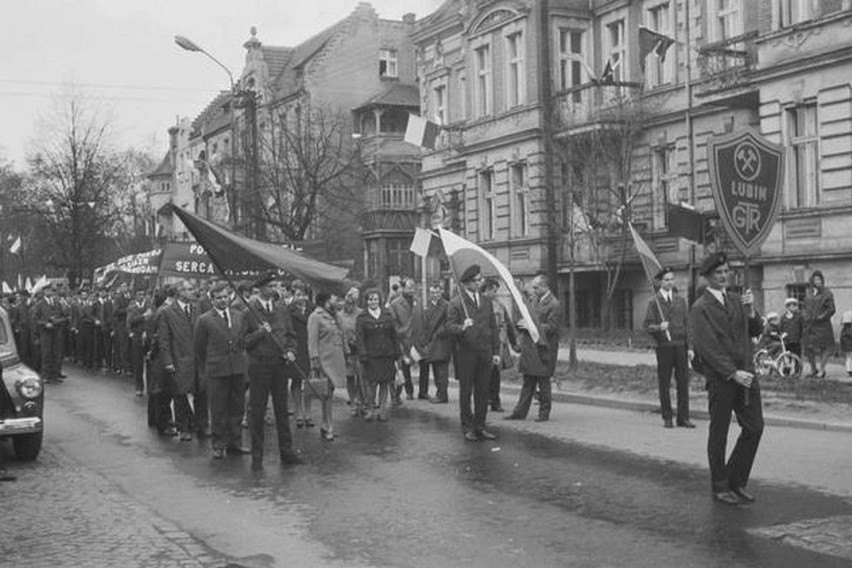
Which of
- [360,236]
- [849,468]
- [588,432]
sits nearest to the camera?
[849,468]

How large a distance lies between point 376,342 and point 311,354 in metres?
1.09

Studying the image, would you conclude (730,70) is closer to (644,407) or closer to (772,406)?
(644,407)

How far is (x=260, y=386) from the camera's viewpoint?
11.6 m

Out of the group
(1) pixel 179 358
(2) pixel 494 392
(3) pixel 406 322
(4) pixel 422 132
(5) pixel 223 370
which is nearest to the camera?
(5) pixel 223 370

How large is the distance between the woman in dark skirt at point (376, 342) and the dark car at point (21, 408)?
449 centimetres

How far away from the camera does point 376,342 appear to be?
15.3 meters

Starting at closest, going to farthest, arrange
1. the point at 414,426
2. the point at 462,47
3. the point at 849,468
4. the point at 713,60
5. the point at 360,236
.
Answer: the point at 849,468
the point at 414,426
the point at 713,60
the point at 462,47
the point at 360,236

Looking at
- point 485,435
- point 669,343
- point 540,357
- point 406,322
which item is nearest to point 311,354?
point 485,435

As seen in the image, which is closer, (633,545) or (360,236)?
(633,545)

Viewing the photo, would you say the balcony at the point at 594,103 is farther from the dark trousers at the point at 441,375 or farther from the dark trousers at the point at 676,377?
the dark trousers at the point at 676,377

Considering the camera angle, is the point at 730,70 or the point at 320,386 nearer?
the point at 320,386

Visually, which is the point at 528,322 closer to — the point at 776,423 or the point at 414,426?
the point at 414,426

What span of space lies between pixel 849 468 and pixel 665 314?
157 inches

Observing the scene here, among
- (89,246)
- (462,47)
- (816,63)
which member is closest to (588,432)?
(816,63)
